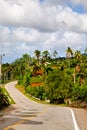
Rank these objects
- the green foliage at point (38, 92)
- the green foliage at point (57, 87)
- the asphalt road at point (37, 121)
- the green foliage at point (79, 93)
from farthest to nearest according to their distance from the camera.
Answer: the green foliage at point (38, 92), the green foliage at point (57, 87), the green foliage at point (79, 93), the asphalt road at point (37, 121)

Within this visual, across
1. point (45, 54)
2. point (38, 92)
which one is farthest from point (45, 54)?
point (38, 92)

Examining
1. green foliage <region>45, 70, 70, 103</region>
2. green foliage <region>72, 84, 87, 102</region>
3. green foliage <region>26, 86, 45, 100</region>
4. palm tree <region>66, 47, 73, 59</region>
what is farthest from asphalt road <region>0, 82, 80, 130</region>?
palm tree <region>66, 47, 73, 59</region>

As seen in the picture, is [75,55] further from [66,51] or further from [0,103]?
[0,103]

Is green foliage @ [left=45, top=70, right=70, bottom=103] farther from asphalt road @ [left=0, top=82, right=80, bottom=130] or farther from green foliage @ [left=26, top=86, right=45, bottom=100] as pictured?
asphalt road @ [left=0, top=82, right=80, bottom=130]

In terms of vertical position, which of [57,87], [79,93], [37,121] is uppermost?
[57,87]

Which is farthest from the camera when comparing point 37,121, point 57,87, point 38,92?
point 38,92

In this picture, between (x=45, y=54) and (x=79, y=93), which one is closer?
(x=79, y=93)

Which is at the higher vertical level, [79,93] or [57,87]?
[57,87]

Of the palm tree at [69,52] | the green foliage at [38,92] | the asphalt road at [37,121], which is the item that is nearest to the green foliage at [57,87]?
the green foliage at [38,92]

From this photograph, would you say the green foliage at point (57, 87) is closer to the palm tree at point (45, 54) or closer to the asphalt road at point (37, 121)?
the asphalt road at point (37, 121)

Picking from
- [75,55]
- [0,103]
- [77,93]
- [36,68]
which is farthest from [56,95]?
[75,55]

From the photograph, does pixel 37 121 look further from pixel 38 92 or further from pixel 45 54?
pixel 45 54

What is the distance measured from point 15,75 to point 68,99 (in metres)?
119

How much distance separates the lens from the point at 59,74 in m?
88.6
